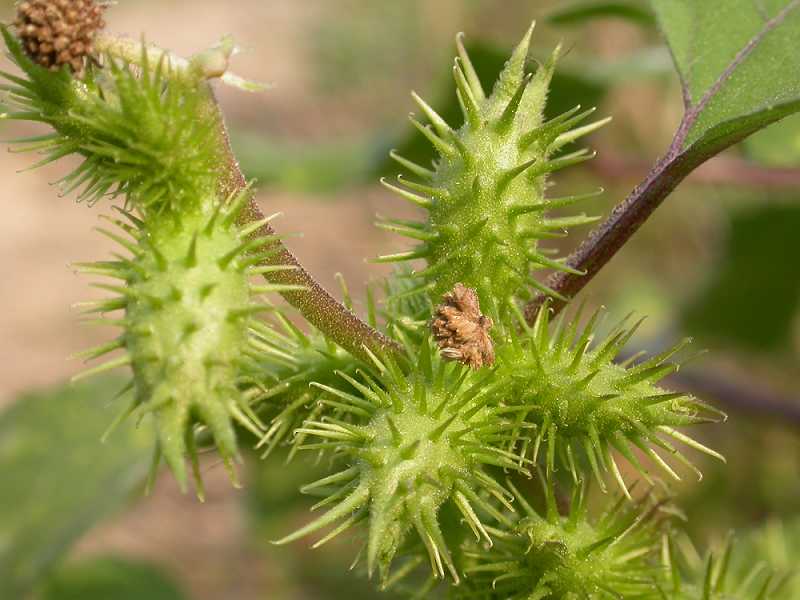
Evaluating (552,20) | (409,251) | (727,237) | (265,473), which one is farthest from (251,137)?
(409,251)

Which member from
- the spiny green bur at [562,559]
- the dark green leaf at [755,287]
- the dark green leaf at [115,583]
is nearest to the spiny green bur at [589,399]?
the spiny green bur at [562,559]

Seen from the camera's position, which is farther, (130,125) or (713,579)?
(713,579)

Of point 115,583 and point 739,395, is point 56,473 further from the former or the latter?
point 739,395

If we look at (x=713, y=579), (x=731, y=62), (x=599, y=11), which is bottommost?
(x=713, y=579)

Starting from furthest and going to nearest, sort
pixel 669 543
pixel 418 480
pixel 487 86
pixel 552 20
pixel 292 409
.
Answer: pixel 487 86 < pixel 552 20 < pixel 669 543 < pixel 292 409 < pixel 418 480

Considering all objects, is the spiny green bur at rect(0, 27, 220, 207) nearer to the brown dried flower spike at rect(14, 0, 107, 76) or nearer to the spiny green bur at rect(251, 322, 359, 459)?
the brown dried flower spike at rect(14, 0, 107, 76)

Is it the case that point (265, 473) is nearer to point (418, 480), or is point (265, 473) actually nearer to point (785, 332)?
point (785, 332)

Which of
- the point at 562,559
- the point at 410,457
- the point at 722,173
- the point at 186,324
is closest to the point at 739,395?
the point at 722,173
